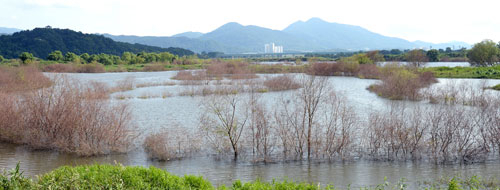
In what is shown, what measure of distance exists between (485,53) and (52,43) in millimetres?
132989

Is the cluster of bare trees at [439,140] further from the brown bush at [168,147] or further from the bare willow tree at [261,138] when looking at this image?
the brown bush at [168,147]

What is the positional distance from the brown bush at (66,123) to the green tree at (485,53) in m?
72.3

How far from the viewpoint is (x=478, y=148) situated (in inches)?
666

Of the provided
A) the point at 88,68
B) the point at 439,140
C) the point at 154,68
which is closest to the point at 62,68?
the point at 88,68

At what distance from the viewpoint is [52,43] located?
131 metres

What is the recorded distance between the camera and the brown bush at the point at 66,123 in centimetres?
1825

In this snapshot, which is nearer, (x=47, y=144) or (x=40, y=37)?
(x=47, y=144)

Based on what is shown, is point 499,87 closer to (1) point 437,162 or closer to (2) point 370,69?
(2) point 370,69

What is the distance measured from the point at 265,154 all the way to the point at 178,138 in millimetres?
4806

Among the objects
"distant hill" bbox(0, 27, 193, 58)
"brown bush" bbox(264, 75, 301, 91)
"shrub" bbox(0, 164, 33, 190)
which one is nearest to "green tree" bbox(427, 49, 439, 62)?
"brown bush" bbox(264, 75, 301, 91)

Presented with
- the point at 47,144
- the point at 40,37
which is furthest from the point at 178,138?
the point at 40,37

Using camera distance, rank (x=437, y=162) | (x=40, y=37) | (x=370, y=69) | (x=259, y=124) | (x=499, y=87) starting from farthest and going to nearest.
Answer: (x=40, y=37), (x=370, y=69), (x=499, y=87), (x=259, y=124), (x=437, y=162)

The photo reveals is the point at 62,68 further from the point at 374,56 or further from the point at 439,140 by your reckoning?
the point at 439,140

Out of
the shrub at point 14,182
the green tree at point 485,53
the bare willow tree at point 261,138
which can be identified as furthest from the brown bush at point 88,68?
the green tree at point 485,53
